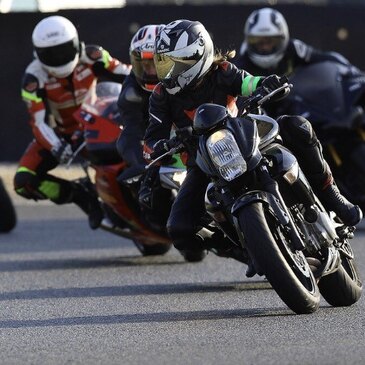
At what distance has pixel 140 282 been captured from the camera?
1028cm

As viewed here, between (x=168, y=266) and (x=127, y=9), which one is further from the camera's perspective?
(x=127, y=9)

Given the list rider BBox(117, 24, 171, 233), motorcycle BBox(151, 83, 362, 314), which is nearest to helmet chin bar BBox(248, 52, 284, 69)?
rider BBox(117, 24, 171, 233)

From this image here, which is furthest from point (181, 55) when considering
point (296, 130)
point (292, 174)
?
point (292, 174)

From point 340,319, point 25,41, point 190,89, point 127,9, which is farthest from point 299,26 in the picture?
point 340,319

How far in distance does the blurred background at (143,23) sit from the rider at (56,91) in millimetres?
5534

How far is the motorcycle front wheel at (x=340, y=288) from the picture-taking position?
839cm

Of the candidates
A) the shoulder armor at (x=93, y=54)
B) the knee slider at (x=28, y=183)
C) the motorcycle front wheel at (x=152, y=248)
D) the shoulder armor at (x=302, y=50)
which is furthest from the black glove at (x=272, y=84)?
the shoulder armor at (x=302, y=50)

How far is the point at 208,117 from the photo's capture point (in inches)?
315

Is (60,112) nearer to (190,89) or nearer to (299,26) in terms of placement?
(190,89)

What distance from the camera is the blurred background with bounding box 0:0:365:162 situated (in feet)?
61.3

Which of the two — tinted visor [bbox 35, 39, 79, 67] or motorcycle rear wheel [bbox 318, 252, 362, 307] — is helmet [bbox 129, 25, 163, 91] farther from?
motorcycle rear wheel [bbox 318, 252, 362, 307]

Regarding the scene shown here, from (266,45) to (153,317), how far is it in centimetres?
663

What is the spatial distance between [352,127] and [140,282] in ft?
10.4

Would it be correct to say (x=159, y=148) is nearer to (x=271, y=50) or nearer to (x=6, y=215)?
(x=6, y=215)
